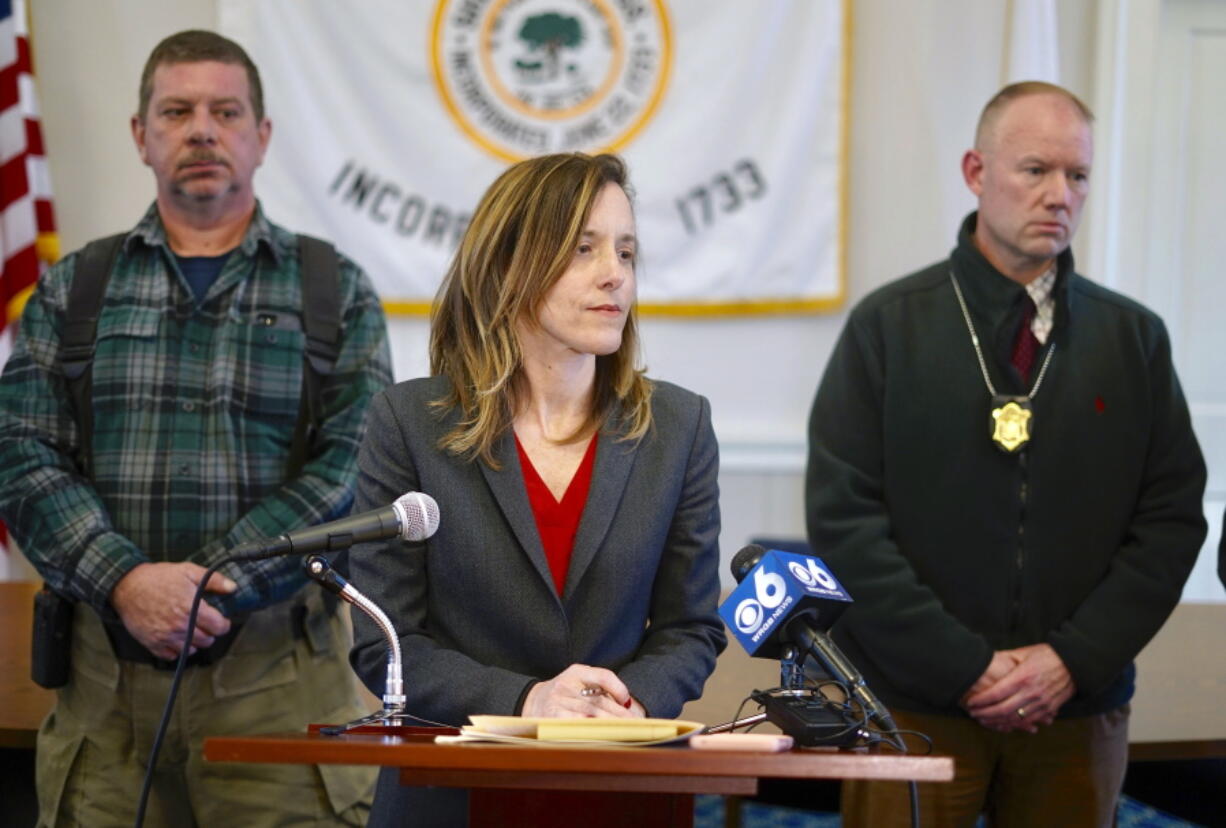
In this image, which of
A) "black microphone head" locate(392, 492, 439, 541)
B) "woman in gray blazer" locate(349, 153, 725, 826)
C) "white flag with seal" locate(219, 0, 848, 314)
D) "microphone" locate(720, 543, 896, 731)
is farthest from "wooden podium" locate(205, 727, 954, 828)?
Answer: "white flag with seal" locate(219, 0, 848, 314)

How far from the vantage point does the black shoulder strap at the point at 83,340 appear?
2783 mm

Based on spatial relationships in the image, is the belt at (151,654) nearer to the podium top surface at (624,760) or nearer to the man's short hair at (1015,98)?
the podium top surface at (624,760)

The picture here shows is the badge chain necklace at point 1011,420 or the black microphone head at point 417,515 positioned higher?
the badge chain necklace at point 1011,420

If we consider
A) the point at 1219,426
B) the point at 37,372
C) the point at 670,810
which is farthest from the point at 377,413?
the point at 1219,426

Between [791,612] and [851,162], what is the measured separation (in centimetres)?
356

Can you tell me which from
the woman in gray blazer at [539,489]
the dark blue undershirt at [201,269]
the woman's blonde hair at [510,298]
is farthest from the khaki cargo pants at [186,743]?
the woman's blonde hair at [510,298]

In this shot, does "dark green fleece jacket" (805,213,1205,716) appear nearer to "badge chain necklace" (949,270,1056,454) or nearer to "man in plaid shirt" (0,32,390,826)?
"badge chain necklace" (949,270,1056,454)

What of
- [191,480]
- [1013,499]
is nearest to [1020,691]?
[1013,499]

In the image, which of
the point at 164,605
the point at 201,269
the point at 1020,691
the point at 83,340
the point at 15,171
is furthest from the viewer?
the point at 15,171

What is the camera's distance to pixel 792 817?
462 cm

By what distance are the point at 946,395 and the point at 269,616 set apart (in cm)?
141

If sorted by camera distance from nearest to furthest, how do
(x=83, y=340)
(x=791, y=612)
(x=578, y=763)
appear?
1. (x=578, y=763)
2. (x=791, y=612)
3. (x=83, y=340)

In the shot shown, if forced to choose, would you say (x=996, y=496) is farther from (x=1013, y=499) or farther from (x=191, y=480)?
(x=191, y=480)

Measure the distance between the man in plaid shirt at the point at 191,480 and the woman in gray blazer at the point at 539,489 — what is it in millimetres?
754
